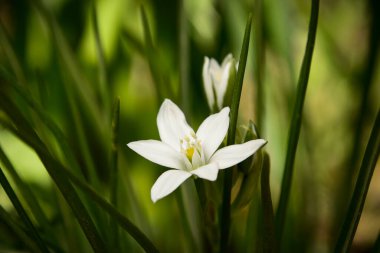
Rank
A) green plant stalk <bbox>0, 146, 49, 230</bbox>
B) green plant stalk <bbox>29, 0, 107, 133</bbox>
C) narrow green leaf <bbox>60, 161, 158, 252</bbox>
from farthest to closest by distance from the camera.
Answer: green plant stalk <bbox>29, 0, 107, 133</bbox>
green plant stalk <bbox>0, 146, 49, 230</bbox>
narrow green leaf <bbox>60, 161, 158, 252</bbox>

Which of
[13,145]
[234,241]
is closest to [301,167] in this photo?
[234,241]

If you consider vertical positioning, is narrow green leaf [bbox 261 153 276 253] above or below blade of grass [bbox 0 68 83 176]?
below

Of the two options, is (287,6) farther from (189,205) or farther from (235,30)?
(189,205)

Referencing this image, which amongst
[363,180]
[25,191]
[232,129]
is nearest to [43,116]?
[25,191]

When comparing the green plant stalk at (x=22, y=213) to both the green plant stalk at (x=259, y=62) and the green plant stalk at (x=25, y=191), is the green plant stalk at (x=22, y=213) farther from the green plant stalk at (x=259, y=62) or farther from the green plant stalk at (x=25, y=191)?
the green plant stalk at (x=259, y=62)

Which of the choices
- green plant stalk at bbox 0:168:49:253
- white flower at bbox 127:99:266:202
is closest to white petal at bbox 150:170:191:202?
white flower at bbox 127:99:266:202

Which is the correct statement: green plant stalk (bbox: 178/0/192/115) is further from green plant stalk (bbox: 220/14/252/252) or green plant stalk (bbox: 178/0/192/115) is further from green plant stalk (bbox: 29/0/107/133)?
green plant stalk (bbox: 220/14/252/252)
